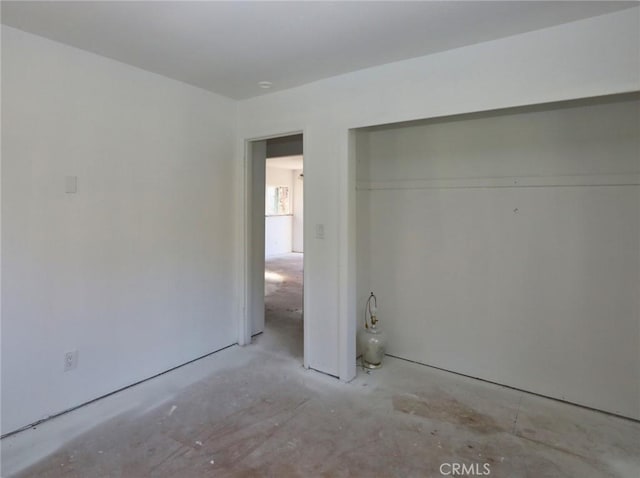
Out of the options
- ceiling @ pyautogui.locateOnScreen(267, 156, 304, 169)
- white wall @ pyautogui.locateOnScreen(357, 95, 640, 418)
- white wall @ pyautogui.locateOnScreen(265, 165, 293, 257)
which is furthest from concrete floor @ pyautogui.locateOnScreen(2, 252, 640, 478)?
white wall @ pyautogui.locateOnScreen(265, 165, 293, 257)

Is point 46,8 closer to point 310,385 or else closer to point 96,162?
point 96,162

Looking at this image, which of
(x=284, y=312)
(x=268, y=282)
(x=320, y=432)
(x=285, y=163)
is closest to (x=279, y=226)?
(x=285, y=163)

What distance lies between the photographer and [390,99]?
272cm

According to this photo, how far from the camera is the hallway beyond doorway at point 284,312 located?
12.3 ft

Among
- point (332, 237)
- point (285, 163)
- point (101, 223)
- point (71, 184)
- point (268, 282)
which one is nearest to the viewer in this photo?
point (71, 184)

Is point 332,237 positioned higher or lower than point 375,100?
lower

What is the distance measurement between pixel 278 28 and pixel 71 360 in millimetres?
2513

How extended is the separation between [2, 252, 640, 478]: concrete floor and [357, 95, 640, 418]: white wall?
29 cm

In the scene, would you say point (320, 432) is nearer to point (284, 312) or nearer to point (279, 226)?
point (284, 312)

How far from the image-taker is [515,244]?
9.38ft

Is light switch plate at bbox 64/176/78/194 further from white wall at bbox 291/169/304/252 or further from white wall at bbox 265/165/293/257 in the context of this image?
white wall at bbox 291/169/304/252

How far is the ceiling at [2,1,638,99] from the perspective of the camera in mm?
1935

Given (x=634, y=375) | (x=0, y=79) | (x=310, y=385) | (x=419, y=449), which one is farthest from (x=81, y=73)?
(x=634, y=375)

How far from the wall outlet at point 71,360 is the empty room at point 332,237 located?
0.04 ft
